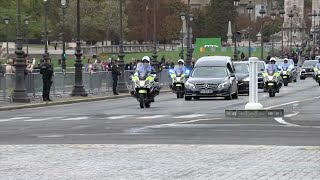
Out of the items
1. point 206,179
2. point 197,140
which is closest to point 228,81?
point 197,140

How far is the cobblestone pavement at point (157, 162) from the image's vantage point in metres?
11.5

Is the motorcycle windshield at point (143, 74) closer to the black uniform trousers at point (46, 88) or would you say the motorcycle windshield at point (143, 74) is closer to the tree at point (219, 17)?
the black uniform trousers at point (46, 88)

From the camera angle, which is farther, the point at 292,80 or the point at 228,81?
the point at 292,80

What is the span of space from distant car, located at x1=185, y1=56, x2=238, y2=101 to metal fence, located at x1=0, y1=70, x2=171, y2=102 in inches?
282

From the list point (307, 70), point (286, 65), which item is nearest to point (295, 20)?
→ point (307, 70)

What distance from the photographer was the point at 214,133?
736 inches

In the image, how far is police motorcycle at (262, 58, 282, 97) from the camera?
132ft

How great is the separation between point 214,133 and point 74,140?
3.37 meters

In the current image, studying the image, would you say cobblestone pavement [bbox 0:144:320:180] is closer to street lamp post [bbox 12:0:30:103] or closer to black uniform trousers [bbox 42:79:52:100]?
street lamp post [bbox 12:0:30:103]

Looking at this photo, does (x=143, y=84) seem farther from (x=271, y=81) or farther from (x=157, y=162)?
(x=157, y=162)

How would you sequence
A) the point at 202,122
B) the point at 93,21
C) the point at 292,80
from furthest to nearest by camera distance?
1. the point at 93,21
2. the point at 292,80
3. the point at 202,122

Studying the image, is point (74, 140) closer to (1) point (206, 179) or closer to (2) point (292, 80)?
(1) point (206, 179)

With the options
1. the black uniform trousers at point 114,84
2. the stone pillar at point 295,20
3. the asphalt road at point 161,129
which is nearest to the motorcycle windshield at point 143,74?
the asphalt road at point 161,129

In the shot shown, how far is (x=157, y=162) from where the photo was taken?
13.0 metres
